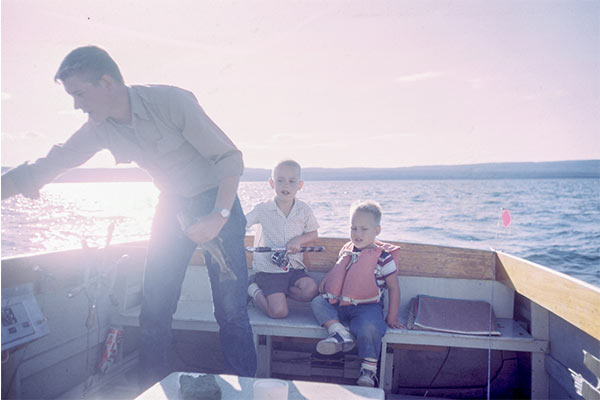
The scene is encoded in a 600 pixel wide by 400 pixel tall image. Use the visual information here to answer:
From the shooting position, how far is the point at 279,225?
128 inches

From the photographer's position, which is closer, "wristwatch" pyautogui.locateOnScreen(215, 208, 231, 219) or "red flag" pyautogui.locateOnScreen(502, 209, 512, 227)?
"wristwatch" pyautogui.locateOnScreen(215, 208, 231, 219)

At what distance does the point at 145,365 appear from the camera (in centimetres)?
217

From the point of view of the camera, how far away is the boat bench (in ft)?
8.73

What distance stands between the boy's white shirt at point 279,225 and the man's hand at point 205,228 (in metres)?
1.39

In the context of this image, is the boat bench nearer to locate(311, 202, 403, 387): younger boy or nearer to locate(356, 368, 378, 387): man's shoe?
locate(311, 202, 403, 387): younger boy

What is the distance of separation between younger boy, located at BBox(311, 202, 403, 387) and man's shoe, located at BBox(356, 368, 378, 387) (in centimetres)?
9

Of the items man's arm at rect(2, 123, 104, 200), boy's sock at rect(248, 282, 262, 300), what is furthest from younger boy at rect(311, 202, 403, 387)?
man's arm at rect(2, 123, 104, 200)

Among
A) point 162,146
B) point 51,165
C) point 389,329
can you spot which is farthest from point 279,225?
point 51,165

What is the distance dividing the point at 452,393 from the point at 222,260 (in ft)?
6.45

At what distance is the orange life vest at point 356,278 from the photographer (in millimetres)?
2807

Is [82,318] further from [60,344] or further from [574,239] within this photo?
[574,239]

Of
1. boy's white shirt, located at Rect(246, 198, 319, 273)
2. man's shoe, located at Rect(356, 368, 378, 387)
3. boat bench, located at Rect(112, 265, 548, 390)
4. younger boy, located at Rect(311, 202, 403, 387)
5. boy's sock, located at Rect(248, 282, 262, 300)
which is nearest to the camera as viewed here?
man's shoe, located at Rect(356, 368, 378, 387)

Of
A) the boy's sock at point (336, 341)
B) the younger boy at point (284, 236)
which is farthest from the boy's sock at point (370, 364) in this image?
the younger boy at point (284, 236)

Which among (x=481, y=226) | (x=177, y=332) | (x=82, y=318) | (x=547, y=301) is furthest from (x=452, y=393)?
(x=481, y=226)
